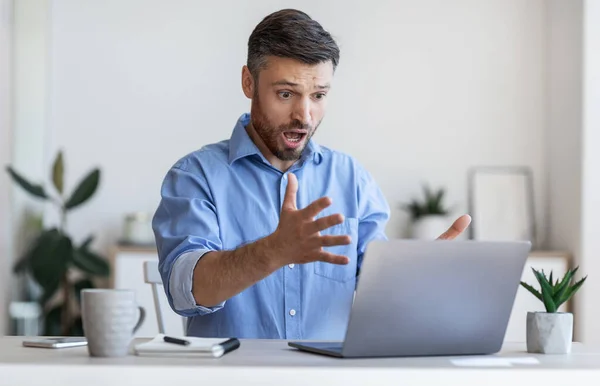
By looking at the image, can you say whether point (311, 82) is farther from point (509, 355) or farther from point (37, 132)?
point (37, 132)

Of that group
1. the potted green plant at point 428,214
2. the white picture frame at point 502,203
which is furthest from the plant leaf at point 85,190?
the white picture frame at point 502,203

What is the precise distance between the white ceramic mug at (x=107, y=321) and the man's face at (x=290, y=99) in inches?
36.0

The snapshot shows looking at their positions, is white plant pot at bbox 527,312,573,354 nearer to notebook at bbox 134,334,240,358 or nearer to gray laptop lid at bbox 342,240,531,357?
gray laptop lid at bbox 342,240,531,357

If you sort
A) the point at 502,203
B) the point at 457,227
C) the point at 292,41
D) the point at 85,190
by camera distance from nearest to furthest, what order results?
the point at 457,227 → the point at 292,41 → the point at 85,190 → the point at 502,203

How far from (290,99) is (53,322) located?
9.55 feet

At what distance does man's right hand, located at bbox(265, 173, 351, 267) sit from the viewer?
5.45 ft

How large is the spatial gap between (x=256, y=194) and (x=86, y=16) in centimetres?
297

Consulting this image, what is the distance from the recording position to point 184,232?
89.7 inches

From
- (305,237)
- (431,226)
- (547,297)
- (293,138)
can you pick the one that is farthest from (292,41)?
(431,226)

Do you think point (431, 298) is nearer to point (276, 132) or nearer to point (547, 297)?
point (547, 297)

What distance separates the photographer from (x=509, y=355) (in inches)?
70.0

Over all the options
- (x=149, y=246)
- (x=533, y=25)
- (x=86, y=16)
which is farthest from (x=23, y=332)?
(x=533, y=25)

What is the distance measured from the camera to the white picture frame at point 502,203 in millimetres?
4992

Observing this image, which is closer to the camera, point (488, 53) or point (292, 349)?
point (292, 349)
